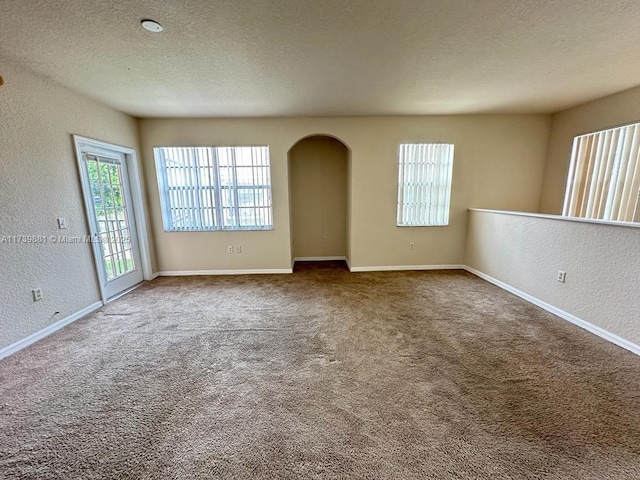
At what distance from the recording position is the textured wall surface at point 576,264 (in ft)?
7.43

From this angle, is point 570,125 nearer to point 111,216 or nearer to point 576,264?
point 576,264

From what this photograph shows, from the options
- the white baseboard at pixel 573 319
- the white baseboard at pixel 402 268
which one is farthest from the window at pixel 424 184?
the white baseboard at pixel 573 319

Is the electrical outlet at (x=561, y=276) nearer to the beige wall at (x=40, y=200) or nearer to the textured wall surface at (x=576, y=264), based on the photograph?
the textured wall surface at (x=576, y=264)

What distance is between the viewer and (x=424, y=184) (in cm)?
443

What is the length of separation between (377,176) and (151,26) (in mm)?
3379

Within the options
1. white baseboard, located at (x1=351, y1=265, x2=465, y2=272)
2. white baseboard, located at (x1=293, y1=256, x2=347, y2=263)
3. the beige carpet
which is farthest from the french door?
white baseboard, located at (x1=351, y1=265, x2=465, y2=272)

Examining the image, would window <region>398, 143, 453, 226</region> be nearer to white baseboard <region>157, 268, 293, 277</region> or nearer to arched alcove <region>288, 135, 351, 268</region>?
arched alcove <region>288, 135, 351, 268</region>

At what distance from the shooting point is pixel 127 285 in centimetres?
387

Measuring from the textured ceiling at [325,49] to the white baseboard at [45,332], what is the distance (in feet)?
7.73

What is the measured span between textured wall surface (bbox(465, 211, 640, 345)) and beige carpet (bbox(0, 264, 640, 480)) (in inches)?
10.5

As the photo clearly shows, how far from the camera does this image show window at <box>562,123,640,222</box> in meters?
3.21

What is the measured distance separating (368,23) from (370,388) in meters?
2.63

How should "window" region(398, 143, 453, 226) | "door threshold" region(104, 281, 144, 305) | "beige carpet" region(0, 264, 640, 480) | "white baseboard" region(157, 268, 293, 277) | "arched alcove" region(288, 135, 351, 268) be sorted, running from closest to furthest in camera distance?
"beige carpet" region(0, 264, 640, 480) < "door threshold" region(104, 281, 144, 305) < "window" region(398, 143, 453, 226) < "white baseboard" region(157, 268, 293, 277) < "arched alcove" region(288, 135, 351, 268)

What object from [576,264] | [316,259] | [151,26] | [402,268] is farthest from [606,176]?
[151,26]
